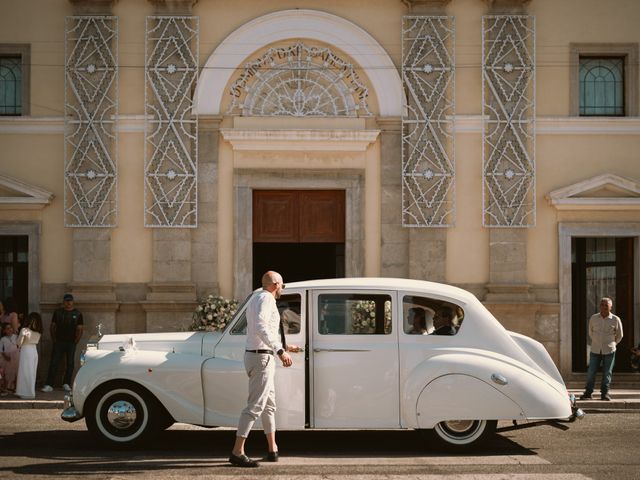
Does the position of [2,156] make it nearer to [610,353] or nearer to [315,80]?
[315,80]

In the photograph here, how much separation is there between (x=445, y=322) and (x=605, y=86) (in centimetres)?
1128

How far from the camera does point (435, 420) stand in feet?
36.0

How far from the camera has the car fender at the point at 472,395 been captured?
430 inches

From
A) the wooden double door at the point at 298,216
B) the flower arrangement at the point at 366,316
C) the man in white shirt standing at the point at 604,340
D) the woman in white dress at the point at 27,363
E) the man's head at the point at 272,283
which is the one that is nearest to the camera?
the man's head at the point at 272,283

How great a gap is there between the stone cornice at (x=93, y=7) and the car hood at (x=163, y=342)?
10.1 m

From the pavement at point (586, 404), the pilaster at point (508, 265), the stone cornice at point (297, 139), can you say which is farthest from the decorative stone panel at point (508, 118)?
the pavement at point (586, 404)

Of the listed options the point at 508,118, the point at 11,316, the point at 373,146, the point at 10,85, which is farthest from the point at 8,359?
the point at 508,118

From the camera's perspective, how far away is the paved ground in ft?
32.4

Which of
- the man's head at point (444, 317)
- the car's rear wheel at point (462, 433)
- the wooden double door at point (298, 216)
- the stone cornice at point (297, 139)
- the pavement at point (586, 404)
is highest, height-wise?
the stone cornice at point (297, 139)

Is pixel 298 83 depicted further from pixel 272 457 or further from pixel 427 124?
pixel 272 457

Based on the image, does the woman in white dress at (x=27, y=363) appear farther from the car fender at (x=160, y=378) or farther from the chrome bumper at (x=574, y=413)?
the chrome bumper at (x=574, y=413)

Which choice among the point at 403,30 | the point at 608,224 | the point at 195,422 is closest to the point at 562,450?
the point at 195,422

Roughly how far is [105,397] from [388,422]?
10.2 ft

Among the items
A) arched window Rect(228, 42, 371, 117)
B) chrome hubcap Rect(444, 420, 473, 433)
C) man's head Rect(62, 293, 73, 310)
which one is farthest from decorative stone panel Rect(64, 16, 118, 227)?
chrome hubcap Rect(444, 420, 473, 433)
